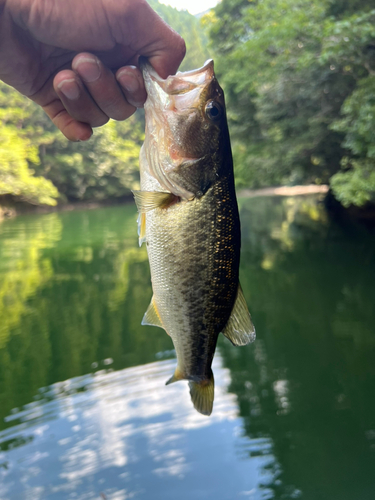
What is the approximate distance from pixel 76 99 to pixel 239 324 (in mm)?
1374

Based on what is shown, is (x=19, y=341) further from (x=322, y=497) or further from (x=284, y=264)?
(x=284, y=264)

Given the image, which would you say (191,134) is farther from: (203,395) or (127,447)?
(127,447)

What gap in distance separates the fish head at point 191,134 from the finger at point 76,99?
1.88ft

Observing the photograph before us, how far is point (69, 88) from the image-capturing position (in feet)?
6.55

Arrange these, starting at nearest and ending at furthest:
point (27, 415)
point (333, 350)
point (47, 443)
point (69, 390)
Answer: point (47, 443) < point (27, 415) < point (69, 390) < point (333, 350)

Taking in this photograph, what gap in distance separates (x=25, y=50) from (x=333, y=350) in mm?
6217

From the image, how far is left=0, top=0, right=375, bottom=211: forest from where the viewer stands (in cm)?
839

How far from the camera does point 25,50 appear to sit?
2.16m

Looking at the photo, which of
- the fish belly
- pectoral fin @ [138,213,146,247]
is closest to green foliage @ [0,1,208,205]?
pectoral fin @ [138,213,146,247]

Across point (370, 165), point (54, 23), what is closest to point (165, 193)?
point (54, 23)

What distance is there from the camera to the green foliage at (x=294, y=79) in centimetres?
839

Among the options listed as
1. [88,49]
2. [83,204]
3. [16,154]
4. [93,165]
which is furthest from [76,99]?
[83,204]

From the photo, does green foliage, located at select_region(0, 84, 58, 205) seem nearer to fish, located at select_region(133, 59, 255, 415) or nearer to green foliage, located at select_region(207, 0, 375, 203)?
green foliage, located at select_region(207, 0, 375, 203)

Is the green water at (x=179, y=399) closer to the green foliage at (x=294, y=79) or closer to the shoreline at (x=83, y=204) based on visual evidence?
the green foliage at (x=294, y=79)
